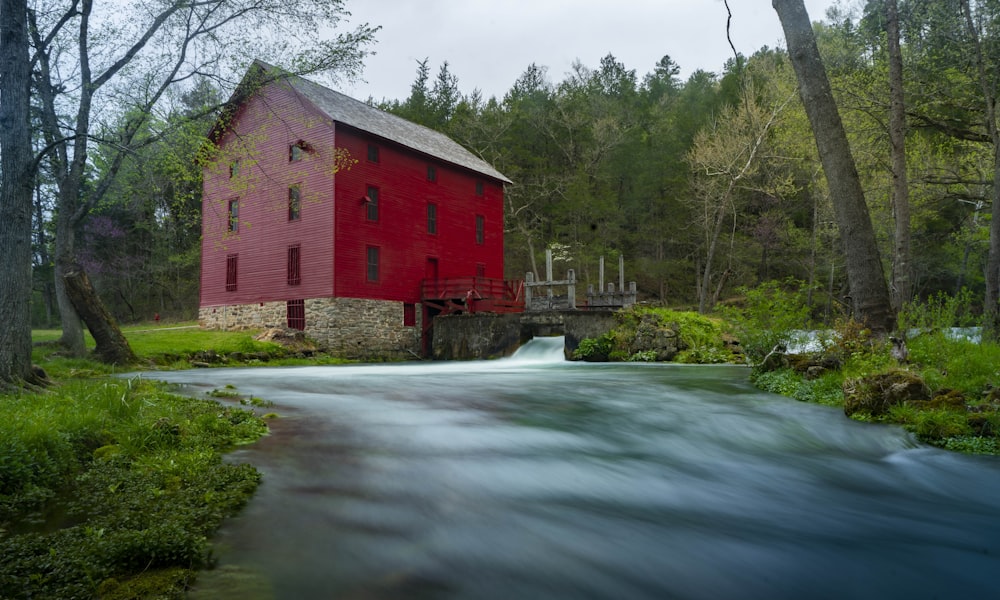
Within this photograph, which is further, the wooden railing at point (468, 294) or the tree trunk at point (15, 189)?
the wooden railing at point (468, 294)

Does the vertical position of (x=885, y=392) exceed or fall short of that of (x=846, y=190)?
it falls short

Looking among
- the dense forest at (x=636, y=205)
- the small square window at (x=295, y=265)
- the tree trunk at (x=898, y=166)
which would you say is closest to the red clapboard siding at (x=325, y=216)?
the small square window at (x=295, y=265)

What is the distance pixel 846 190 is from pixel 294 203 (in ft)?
62.3

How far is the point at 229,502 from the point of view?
3.35 m

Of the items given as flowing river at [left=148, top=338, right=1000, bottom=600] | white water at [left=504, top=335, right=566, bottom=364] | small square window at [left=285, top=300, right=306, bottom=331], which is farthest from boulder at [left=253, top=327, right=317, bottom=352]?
flowing river at [left=148, top=338, right=1000, bottom=600]

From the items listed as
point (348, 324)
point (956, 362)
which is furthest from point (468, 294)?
point (956, 362)

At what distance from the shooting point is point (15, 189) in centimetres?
743

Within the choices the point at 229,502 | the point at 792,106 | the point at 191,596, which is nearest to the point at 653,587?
the point at 191,596

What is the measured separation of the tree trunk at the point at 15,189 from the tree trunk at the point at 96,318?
6.66 metres

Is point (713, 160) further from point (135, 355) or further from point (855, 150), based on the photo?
point (135, 355)

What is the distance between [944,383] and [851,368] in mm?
1439

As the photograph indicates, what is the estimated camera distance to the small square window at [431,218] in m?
25.0

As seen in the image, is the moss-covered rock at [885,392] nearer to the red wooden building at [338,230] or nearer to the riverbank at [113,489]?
the riverbank at [113,489]

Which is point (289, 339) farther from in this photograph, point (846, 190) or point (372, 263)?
point (846, 190)
